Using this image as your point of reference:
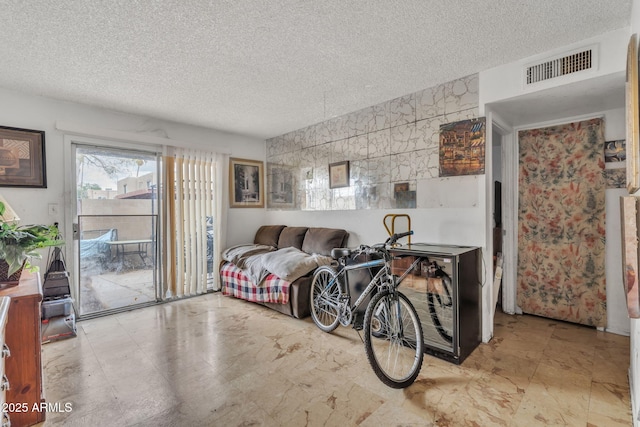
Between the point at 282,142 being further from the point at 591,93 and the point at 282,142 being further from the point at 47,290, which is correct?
the point at 591,93

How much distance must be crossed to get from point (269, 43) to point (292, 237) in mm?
2554

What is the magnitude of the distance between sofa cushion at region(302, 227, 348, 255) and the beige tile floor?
1006 mm

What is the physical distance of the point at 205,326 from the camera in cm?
308

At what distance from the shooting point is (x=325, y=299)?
2.96 metres

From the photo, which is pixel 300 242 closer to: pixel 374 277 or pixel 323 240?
pixel 323 240

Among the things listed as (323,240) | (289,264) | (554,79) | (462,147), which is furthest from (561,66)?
(289,264)

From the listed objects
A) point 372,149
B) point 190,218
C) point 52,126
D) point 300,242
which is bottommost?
point 300,242

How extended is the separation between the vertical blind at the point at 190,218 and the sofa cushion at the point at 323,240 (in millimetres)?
1415

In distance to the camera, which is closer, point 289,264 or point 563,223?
point 563,223

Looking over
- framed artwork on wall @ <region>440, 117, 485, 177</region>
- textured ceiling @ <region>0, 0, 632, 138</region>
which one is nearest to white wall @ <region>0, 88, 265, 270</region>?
textured ceiling @ <region>0, 0, 632, 138</region>

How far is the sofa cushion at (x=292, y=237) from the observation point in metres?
4.12

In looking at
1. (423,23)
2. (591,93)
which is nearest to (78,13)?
(423,23)

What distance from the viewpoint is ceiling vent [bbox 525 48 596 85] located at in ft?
7.02

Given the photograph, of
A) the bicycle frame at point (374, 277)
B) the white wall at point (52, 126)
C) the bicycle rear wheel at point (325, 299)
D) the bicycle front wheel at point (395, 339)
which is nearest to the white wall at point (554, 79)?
the bicycle frame at point (374, 277)
